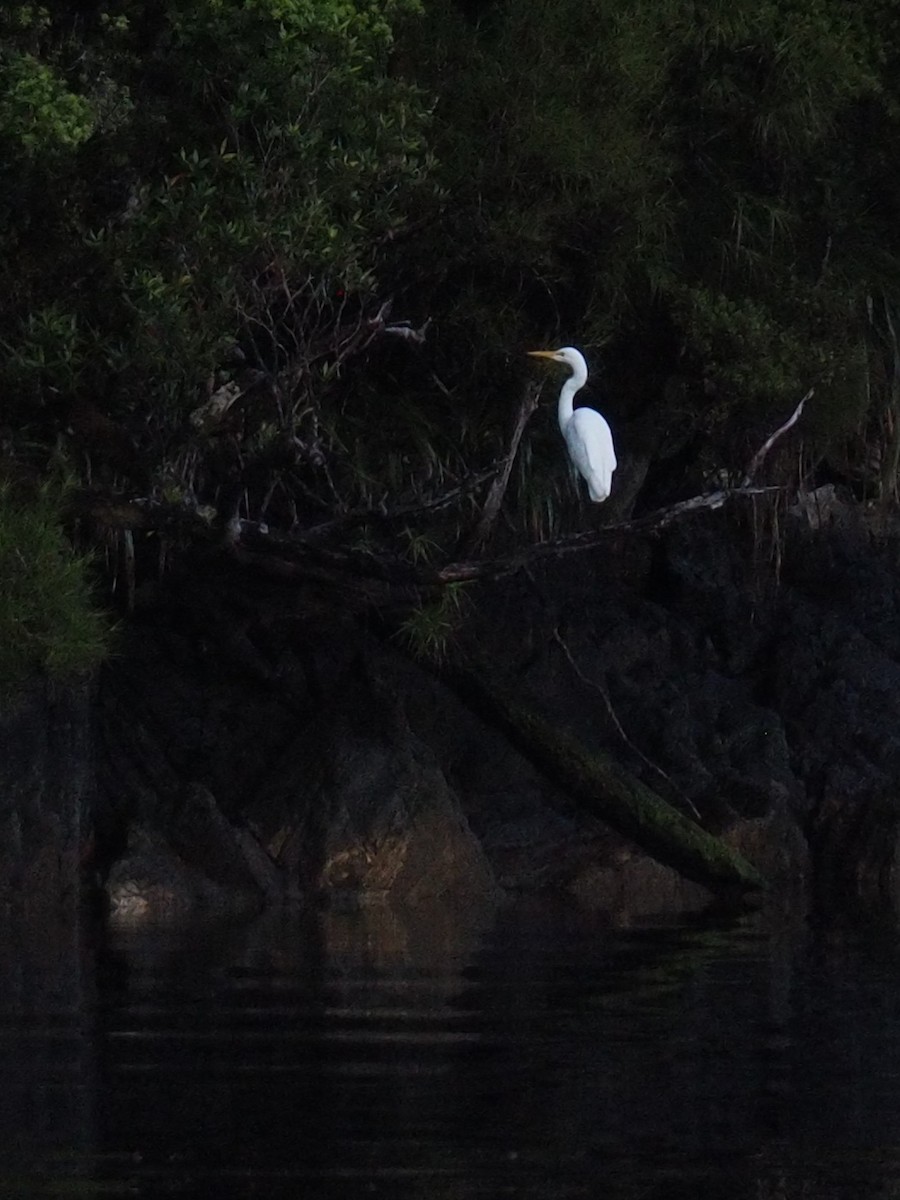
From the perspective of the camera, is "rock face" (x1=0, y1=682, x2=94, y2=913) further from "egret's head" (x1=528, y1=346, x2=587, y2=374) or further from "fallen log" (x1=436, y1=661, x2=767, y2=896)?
"egret's head" (x1=528, y1=346, x2=587, y2=374)

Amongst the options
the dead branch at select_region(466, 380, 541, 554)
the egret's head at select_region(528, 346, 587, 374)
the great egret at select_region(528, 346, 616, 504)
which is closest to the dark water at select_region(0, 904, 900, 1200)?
the dead branch at select_region(466, 380, 541, 554)

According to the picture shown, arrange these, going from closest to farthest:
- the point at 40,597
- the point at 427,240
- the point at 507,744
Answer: the point at 40,597 < the point at 427,240 < the point at 507,744

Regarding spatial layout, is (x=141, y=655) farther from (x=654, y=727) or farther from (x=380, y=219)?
(x=380, y=219)

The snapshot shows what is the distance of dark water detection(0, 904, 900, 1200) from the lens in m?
5.70

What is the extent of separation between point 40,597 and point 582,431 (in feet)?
10.7

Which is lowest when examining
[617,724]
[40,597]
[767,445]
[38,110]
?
[617,724]

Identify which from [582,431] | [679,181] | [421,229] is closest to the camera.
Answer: [421,229]

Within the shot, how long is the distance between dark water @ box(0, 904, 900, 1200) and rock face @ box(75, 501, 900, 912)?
7.29ft

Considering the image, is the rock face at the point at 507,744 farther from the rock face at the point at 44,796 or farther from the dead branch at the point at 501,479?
the dead branch at the point at 501,479

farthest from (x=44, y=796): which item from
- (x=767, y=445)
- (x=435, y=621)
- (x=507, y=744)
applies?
(x=767, y=445)

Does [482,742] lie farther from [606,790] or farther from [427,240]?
[427,240]

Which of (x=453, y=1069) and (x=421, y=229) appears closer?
(x=453, y=1069)

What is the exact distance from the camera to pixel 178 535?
37.9 ft

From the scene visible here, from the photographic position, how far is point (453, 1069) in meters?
6.99
